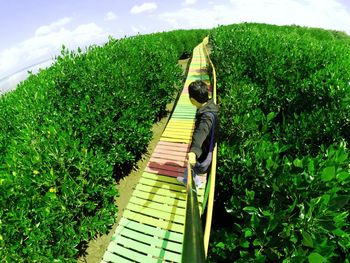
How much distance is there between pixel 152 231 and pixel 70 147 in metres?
3.11

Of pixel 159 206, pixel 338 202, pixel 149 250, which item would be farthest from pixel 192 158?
pixel 159 206

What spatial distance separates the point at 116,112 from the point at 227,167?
4384 mm

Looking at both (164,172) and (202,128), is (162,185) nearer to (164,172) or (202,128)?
(164,172)

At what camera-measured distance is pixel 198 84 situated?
16.7ft

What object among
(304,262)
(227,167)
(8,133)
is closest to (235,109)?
(227,167)

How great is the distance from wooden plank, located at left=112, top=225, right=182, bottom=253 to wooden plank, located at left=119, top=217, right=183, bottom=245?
0.07 m

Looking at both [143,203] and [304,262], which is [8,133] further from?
[304,262]

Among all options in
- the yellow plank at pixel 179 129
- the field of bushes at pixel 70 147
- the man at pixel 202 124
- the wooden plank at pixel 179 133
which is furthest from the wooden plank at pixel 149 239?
the yellow plank at pixel 179 129

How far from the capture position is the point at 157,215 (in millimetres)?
6930

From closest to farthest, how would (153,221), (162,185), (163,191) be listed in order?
(153,221), (163,191), (162,185)

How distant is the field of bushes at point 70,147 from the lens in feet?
15.4

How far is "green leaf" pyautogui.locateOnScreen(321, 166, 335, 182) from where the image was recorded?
3491mm

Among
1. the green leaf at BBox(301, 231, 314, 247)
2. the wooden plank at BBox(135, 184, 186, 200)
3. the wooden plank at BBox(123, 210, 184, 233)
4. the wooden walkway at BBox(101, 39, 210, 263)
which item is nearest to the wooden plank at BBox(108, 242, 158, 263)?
the wooden walkway at BBox(101, 39, 210, 263)

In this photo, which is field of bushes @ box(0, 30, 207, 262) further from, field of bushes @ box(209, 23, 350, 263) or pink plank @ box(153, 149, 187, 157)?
field of bushes @ box(209, 23, 350, 263)
